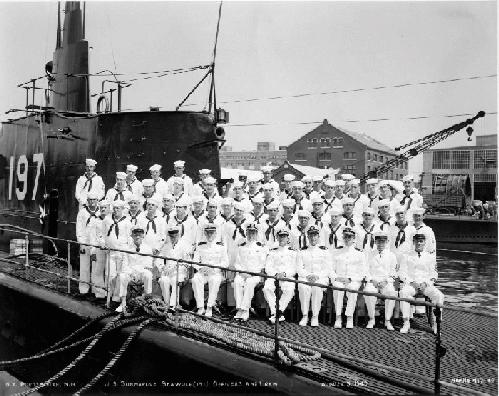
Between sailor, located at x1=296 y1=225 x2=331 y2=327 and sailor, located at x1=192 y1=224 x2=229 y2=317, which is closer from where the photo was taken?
sailor, located at x1=296 y1=225 x2=331 y2=327

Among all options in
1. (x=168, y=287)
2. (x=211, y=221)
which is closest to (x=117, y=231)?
(x=168, y=287)

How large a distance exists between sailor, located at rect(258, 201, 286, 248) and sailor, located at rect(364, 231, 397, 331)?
1.36 metres

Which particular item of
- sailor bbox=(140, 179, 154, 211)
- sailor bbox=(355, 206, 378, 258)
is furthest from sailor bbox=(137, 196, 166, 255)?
sailor bbox=(355, 206, 378, 258)

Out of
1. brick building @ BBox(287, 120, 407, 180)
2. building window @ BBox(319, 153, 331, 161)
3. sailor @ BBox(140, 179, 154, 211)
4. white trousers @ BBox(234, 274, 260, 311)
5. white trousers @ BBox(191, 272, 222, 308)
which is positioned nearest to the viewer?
white trousers @ BBox(234, 274, 260, 311)

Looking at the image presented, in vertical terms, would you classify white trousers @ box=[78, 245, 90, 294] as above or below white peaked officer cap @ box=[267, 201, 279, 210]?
below

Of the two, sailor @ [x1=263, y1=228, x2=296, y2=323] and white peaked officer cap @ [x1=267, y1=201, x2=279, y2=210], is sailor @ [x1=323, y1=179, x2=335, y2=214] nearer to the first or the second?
white peaked officer cap @ [x1=267, y1=201, x2=279, y2=210]

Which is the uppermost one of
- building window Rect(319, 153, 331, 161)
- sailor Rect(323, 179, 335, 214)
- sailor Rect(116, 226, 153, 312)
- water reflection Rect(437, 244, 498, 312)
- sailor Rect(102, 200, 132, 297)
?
building window Rect(319, 153, 331, 161)

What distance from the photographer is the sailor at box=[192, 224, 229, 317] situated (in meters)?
6.80

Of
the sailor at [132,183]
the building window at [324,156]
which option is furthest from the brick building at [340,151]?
the sailor at [132,183]

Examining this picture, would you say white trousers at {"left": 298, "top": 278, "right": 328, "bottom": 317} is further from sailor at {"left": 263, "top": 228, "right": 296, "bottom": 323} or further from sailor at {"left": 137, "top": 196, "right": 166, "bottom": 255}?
sailor at {"left": 137, "top": 196, "right": 166, "bottom": 255}

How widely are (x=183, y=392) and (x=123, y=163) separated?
16.2 ft

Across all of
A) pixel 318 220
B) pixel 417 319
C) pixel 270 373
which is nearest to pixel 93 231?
pixel 318 220

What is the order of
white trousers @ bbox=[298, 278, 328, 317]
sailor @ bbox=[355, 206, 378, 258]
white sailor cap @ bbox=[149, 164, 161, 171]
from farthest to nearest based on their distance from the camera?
white sailor cap @ bbox=[149, 164, 161, 171], sailor @ bbox=[355, 206, 378, 258], white trousers @ bbox=[298, 278, 328, 317]

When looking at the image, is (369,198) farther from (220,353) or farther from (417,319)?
(220,353)
